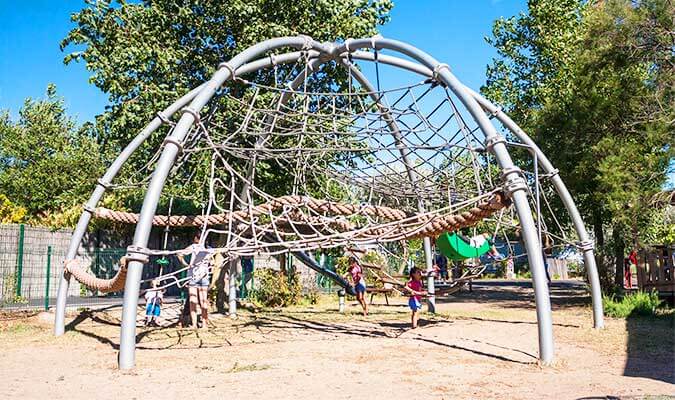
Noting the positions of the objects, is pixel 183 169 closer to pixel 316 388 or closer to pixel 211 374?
pixel 211 374

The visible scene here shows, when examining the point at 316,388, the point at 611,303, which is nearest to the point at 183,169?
the point at 316,388

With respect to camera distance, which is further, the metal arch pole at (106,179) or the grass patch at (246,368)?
the metal arch pole at (106,179)

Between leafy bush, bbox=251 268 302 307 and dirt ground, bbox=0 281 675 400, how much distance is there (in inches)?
123

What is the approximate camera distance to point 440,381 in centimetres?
619

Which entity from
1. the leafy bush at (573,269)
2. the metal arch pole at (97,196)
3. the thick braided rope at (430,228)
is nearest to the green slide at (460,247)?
the thick braided rope at (430,228)

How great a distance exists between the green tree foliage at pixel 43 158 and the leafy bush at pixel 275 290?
8.95 metres

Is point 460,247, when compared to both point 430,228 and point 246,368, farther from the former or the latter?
point 246,368

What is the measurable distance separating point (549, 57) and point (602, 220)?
5.85 meters

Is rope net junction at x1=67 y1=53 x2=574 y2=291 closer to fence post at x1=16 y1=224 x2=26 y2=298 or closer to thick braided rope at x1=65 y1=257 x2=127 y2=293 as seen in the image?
thick braided rope at x1=65 y1=257 x2=127 y2=293

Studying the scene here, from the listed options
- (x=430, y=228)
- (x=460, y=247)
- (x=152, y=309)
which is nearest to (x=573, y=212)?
(x=430, y=228)

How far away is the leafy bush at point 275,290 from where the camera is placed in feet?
48.3

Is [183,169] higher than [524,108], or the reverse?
[524,108]

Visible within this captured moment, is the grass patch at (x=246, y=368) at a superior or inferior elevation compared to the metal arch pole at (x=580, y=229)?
inferior

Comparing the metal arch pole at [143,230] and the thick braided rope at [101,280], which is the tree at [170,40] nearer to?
the thick braided rope at [101,280]
